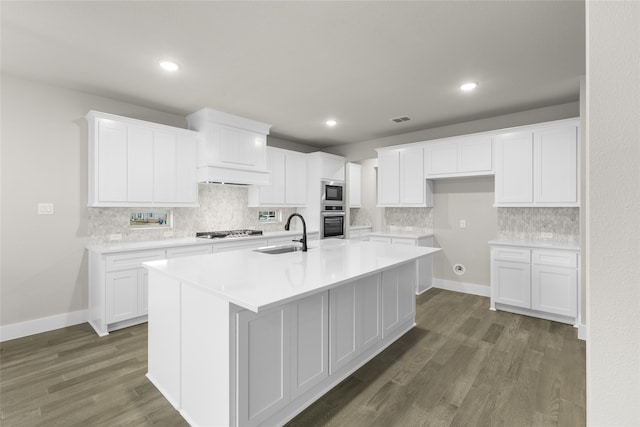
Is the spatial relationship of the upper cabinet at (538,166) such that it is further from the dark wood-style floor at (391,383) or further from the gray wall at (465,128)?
the dark wood-style floor at (391,383)

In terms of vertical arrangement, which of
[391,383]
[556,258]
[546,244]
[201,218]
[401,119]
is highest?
[401,119]

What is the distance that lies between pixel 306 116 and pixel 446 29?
240 cm

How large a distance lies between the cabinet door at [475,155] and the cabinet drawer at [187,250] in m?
3.72

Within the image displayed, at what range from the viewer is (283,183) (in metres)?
5.32

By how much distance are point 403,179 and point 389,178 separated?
0.81 ft

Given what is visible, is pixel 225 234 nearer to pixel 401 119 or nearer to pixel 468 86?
pixel 401 119

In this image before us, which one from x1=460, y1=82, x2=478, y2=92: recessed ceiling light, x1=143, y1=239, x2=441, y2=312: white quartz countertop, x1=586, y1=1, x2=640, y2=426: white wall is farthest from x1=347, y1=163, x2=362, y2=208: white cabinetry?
x1=586, y1=1, x2=640, y2=426: white wall

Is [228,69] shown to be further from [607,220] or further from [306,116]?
[607,220]

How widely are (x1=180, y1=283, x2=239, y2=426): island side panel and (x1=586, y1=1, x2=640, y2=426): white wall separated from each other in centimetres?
140

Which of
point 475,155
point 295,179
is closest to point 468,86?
point 475,155

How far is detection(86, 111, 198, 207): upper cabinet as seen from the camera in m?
3.31

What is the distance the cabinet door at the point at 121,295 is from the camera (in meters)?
3.14

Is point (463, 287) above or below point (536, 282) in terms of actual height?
below

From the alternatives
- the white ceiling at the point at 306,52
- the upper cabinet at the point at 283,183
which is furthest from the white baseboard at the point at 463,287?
the upper cabinet at the point at 283,183
